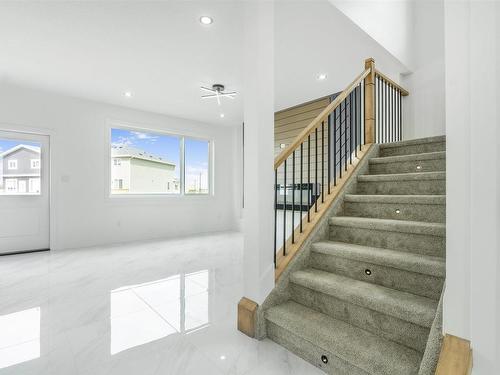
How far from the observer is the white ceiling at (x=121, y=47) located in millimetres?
2514

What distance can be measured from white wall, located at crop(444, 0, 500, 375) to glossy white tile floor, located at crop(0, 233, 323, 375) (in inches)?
33.2

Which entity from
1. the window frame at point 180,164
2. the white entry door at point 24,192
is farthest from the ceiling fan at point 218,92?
the white entry door at point 24,192

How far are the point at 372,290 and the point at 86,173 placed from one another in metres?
5.04

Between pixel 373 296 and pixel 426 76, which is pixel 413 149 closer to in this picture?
pixel 426 76

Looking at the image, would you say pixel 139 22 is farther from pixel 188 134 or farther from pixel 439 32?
pixel 439 32

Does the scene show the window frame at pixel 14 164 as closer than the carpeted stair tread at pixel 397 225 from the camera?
No

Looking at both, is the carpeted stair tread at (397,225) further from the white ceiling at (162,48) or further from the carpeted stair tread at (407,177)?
the white ceiling at (162,48)

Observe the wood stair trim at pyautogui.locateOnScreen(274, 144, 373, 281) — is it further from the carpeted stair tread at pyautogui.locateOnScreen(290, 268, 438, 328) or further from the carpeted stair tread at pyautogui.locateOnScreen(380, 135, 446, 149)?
the carpeted stair tread at pyautogui.locateOnScreen(380, 135, 446, 149)

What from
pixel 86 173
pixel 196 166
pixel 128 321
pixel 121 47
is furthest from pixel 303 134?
pixel 196 166

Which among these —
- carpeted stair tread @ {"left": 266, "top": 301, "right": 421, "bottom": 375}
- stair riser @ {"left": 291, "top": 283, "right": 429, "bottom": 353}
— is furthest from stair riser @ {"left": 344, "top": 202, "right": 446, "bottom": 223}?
carpeted stair tread @ {"left": 266, "top": 301, "right": 421, "bottom": 375}

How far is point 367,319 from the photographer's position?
157cm

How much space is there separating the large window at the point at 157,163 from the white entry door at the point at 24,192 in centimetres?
110

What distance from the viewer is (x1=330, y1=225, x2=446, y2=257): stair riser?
5.84ft

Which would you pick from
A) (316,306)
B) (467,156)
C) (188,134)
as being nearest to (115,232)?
(188,134)
